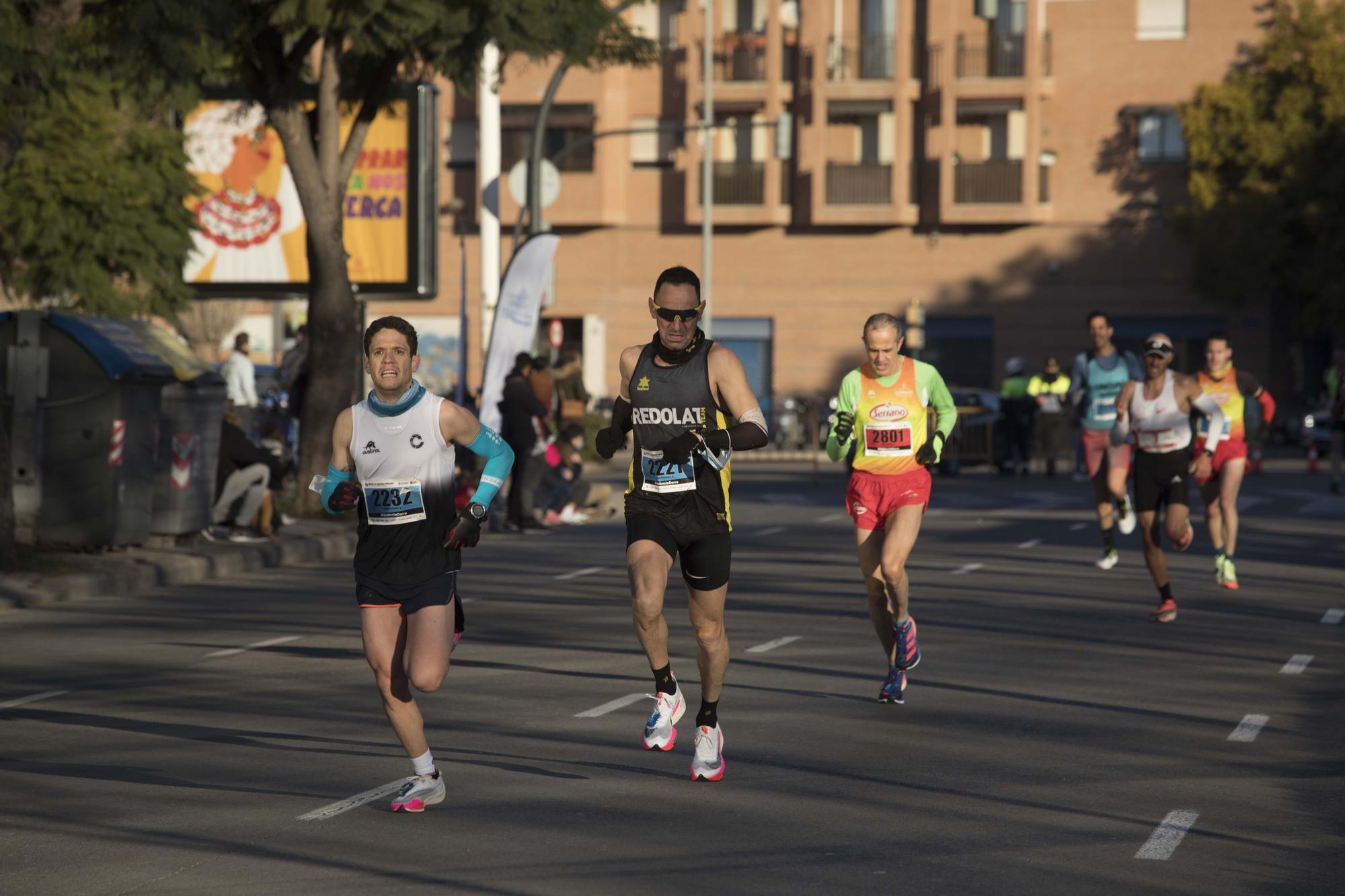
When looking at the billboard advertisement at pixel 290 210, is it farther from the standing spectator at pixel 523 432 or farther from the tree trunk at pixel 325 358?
the standing spectator at pixel 523 432

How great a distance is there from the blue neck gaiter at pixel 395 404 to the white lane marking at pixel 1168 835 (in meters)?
2.87

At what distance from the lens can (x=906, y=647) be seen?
10242 millimetres

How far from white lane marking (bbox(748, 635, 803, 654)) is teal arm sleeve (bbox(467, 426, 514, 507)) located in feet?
15.7

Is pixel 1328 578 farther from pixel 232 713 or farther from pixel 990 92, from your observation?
pixel 990 92

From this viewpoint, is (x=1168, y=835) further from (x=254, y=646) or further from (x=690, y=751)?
(x=254, y=646)

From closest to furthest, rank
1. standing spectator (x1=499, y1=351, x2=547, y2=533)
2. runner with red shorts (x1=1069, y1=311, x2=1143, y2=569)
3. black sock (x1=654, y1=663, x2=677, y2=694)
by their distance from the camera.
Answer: black sock (x1=654, y1=663, x2=677, y2=694) → runner with red shorts (x1=1069, y1=311, x2=1143, y2=569) → standing spectator (x1=499, y1=351, x2=547, y2=533)

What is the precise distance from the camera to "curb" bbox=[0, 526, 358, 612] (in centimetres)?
1512

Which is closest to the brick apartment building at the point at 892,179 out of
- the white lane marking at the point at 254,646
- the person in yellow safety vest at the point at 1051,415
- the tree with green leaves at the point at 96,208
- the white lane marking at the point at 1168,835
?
the person in yellow safety vest at the point at 1051,415

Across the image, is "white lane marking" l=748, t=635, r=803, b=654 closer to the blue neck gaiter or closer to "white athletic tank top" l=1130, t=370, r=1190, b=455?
"white athletic tank top" l=1130, t=370, r=1190, b=455

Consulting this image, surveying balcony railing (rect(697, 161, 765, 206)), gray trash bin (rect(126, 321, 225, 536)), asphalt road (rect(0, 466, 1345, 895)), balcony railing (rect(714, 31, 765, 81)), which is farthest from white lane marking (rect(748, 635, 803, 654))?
balcony railing (rect(714, 31, 765, 81))

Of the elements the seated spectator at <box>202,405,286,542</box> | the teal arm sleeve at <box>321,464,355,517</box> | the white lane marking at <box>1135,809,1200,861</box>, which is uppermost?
the teal arm sleeve at <box>321,464,355,517</box>

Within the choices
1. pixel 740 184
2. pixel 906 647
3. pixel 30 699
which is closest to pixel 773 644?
pixel 906 647

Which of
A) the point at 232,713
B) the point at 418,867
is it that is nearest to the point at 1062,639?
the point at 232,713

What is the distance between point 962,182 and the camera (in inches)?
1998
